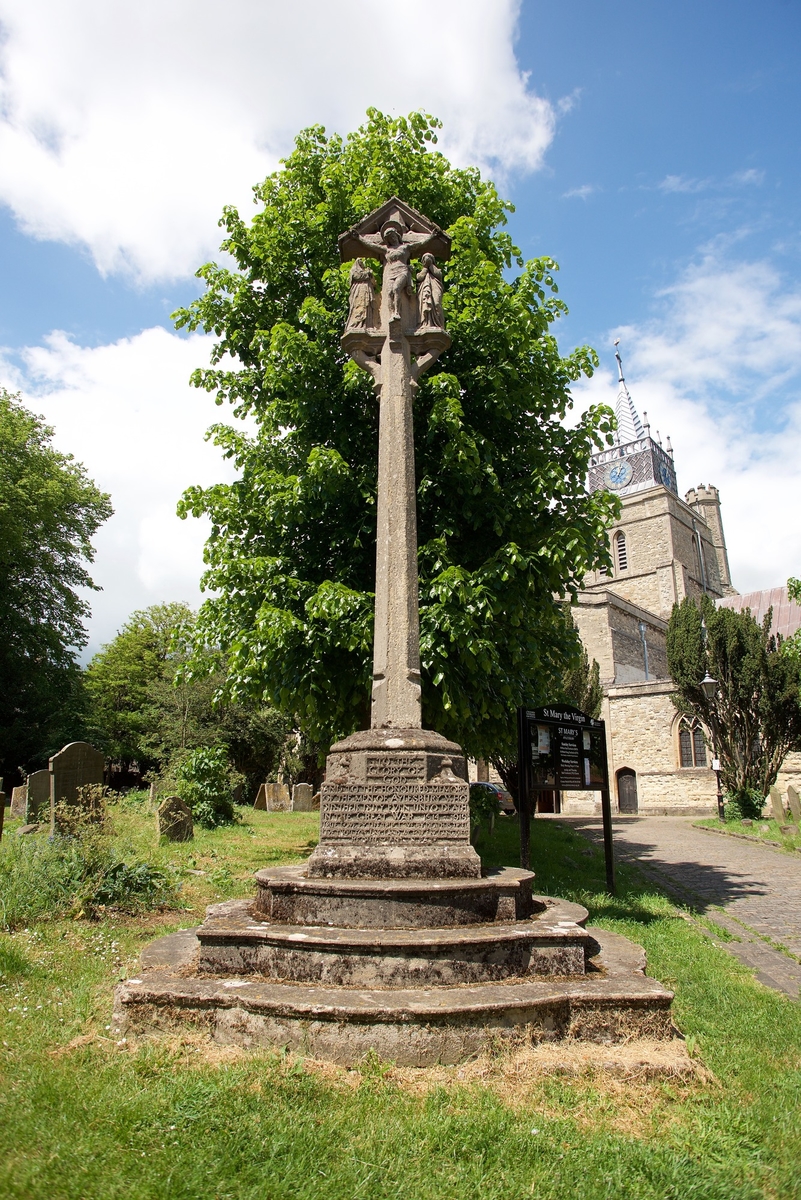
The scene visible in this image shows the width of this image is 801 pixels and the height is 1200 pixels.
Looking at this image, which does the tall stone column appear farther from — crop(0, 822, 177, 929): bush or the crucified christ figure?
crop(0, 822, 177, 929): bush

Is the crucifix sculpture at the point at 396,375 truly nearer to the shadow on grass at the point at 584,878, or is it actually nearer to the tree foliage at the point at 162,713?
the shadow on grass at the point at 584,878

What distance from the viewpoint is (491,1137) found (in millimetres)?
2666

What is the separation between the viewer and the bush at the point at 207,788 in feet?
47.8

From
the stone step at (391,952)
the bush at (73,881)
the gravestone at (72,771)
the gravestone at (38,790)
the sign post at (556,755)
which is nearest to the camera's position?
the stone step at (391,952)

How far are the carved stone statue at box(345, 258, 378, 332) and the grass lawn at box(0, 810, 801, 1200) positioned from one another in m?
5.35

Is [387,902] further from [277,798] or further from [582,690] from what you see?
[582,690]

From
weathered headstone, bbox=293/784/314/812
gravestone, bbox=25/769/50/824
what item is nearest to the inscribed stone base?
gravestone, bbox=25/769/50/824

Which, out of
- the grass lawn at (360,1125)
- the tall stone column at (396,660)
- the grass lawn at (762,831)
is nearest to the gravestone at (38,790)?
the grass lawn at (360,1125)

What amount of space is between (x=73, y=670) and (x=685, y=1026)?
27.4m

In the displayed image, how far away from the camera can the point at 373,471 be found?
8719 mm

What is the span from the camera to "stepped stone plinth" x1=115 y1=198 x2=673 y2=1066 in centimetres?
335

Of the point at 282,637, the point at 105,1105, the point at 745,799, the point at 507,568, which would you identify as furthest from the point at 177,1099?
the point at 745,799

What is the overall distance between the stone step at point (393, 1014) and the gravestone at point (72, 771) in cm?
665

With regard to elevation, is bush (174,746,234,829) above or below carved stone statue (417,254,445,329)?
below
